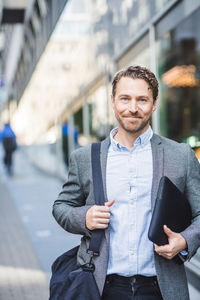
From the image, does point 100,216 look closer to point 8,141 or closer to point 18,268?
point 18,268

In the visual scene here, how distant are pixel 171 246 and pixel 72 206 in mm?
513

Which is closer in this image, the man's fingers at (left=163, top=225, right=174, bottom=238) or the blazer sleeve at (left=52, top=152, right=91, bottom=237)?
the man's fingers at (left=163, top=225, right=174, bottom=238)

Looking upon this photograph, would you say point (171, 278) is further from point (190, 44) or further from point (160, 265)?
point (190, 44)

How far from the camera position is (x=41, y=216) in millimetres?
8602

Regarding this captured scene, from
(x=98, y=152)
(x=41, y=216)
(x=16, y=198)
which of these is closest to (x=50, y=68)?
(x=16, y=198)

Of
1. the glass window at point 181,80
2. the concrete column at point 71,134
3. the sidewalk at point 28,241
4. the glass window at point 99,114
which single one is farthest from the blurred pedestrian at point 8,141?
the glass window at point 181,80

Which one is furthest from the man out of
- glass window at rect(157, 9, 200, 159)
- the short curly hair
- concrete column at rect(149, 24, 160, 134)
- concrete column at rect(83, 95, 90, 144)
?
concrete column at rect(83, 95, 90, 144)

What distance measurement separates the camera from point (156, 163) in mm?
2209

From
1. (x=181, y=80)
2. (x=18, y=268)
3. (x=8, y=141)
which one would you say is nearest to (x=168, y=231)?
(x=18, y=268)

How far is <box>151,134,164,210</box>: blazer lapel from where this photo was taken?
2.15 meters

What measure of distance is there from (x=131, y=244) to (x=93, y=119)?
7848 millimetres

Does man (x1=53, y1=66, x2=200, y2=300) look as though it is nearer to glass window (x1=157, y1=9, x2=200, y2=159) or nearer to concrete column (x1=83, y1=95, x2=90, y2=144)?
glass window (x1=157, y1=9, x2=200, y2=159)

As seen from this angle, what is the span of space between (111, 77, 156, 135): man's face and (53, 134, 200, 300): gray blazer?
153mm

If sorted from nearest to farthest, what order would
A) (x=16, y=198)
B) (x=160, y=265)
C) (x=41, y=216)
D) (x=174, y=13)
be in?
(x=160, y=265) → (x=174, y=13) → (x=41, y=216) → (x=16, y=198)
